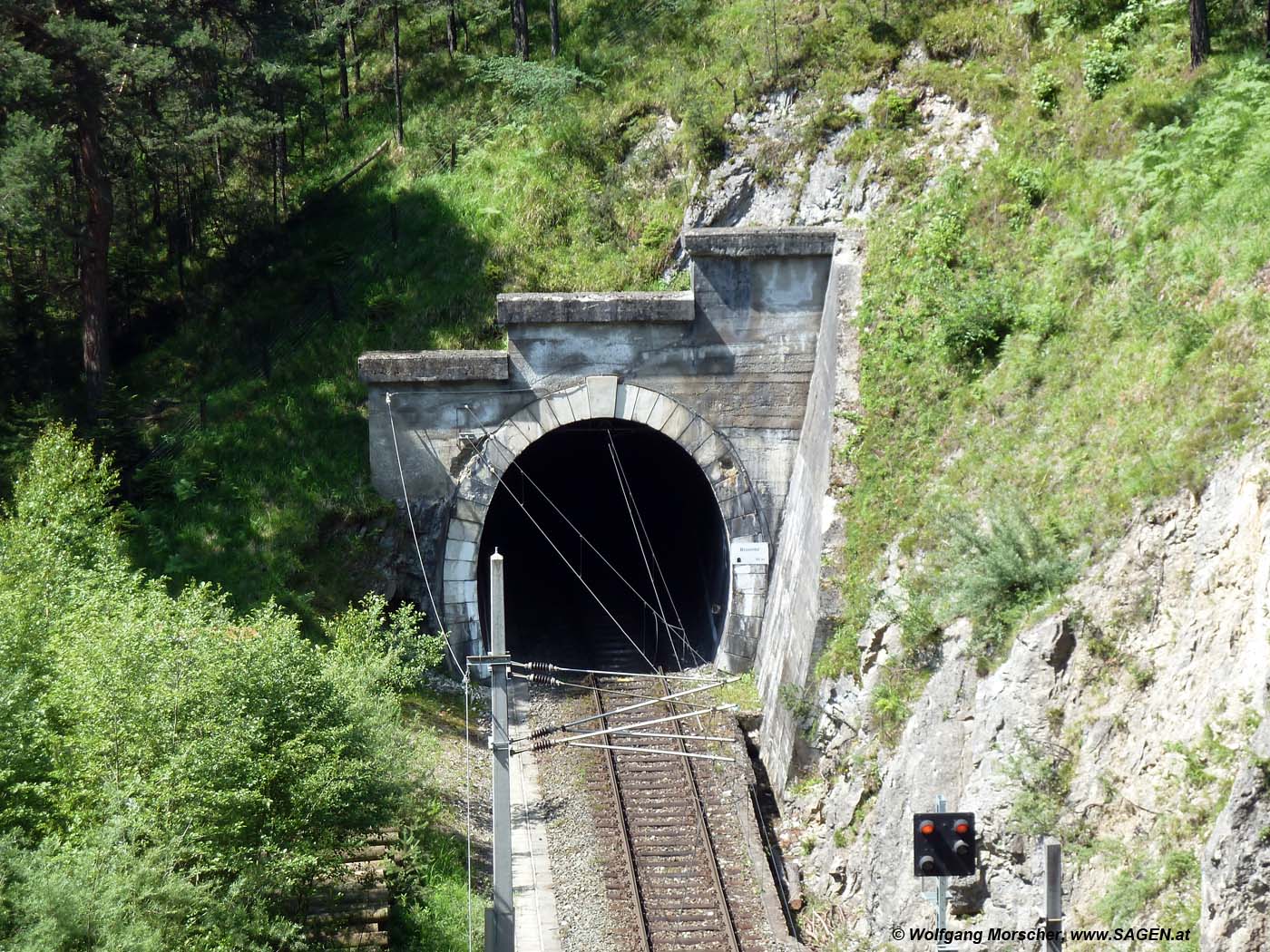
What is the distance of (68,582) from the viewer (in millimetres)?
15453

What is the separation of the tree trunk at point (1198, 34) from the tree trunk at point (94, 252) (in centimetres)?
1568

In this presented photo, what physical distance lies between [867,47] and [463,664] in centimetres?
1249

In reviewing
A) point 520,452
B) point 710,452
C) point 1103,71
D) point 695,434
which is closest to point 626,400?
point 695,434

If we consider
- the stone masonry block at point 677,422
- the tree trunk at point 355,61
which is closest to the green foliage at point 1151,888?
the stone masonry block at point 677,422

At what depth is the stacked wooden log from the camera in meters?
13.3

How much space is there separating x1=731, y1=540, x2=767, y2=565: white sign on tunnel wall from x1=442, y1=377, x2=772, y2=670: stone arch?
0.06m

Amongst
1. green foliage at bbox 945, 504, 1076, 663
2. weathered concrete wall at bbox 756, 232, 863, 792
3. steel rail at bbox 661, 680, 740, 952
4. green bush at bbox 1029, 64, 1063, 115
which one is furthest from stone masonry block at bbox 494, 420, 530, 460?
green foliage at bbox 945, 504, 1076, 663

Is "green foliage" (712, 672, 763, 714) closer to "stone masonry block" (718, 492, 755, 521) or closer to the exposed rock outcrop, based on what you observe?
"stone masonry block" (718, 492, 755, 521)

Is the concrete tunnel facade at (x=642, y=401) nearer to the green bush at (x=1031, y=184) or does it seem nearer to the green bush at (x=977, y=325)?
the green bush at (x=1031, y=184)

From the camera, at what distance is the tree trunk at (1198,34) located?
55.0 ft

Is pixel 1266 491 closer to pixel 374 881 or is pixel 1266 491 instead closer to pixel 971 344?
pixel 971 344

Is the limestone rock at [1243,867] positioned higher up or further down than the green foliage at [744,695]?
higher up

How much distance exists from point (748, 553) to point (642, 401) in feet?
9.65

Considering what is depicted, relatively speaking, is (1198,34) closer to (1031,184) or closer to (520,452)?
(1031,184)
